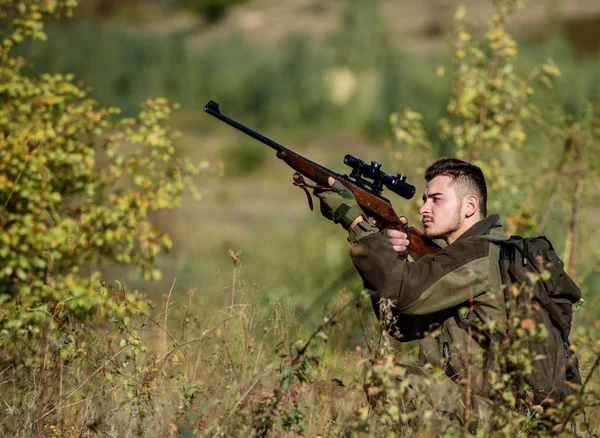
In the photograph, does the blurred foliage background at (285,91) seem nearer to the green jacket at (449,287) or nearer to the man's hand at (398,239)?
the man's hand at (398,239)

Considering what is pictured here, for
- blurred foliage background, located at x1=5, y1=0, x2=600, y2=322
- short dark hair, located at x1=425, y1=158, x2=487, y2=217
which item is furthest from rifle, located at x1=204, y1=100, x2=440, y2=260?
blurred foliage background, located at x1=5, y1=0, x2=600, y2=322

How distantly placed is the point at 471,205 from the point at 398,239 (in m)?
0.47

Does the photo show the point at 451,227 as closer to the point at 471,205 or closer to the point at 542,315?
the point at 471,205

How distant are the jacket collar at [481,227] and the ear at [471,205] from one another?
0.48 ft

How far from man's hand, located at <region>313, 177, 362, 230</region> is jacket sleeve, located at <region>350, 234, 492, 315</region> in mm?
259

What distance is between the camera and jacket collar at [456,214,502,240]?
456cm

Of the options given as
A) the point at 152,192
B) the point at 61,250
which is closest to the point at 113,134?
the point at 152,192

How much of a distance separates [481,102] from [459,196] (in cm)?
370

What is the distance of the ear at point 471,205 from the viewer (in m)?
4.77

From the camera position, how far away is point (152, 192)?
6.71 metres

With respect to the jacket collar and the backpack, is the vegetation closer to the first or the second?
the backpack

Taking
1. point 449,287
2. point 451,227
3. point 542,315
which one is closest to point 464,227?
point 451,227

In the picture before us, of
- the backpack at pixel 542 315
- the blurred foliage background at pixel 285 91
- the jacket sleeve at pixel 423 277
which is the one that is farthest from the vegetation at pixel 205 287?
the blurred foliage background at pixel 285 91

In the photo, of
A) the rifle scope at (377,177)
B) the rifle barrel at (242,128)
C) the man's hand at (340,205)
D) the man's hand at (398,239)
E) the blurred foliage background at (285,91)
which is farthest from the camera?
the blurred foliage background at (285,91)
